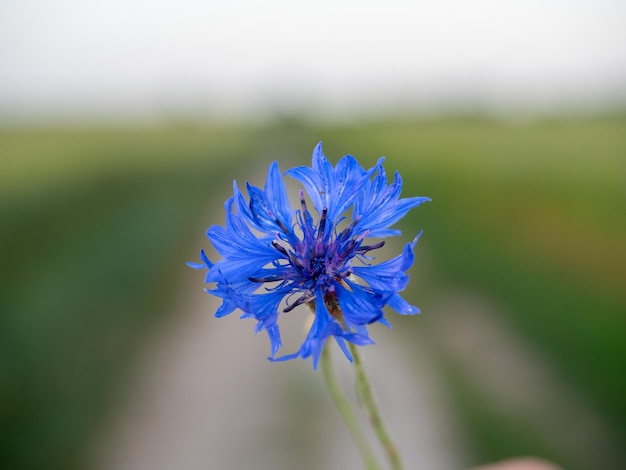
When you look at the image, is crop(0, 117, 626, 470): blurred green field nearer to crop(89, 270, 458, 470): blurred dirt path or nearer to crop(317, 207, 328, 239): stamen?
crop(89, 270, 458, 470): blurred dirt path

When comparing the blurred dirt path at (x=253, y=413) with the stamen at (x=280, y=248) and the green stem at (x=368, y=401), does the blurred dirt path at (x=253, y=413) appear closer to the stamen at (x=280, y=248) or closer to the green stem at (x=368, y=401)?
the green stem at (x=368, y=401)

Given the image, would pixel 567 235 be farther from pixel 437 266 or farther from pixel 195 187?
pixel 195 187

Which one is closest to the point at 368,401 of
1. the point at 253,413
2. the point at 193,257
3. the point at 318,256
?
the point at 318,256

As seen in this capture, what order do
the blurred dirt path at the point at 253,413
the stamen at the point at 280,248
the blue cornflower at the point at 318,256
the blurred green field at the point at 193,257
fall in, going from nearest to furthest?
the blue cornflower at the point at 318,256
the stamen at the point at 280,248
the blurred dirt path at the point at 253,413
the blurred green field at the point at 193,257

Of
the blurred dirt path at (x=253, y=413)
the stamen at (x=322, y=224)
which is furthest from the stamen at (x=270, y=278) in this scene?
the blurred dirt path at (x=253, y=413)

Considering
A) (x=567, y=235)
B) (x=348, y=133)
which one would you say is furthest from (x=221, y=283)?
(x=348, y=133)

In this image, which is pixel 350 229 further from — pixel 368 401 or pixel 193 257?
pixel 193 257
